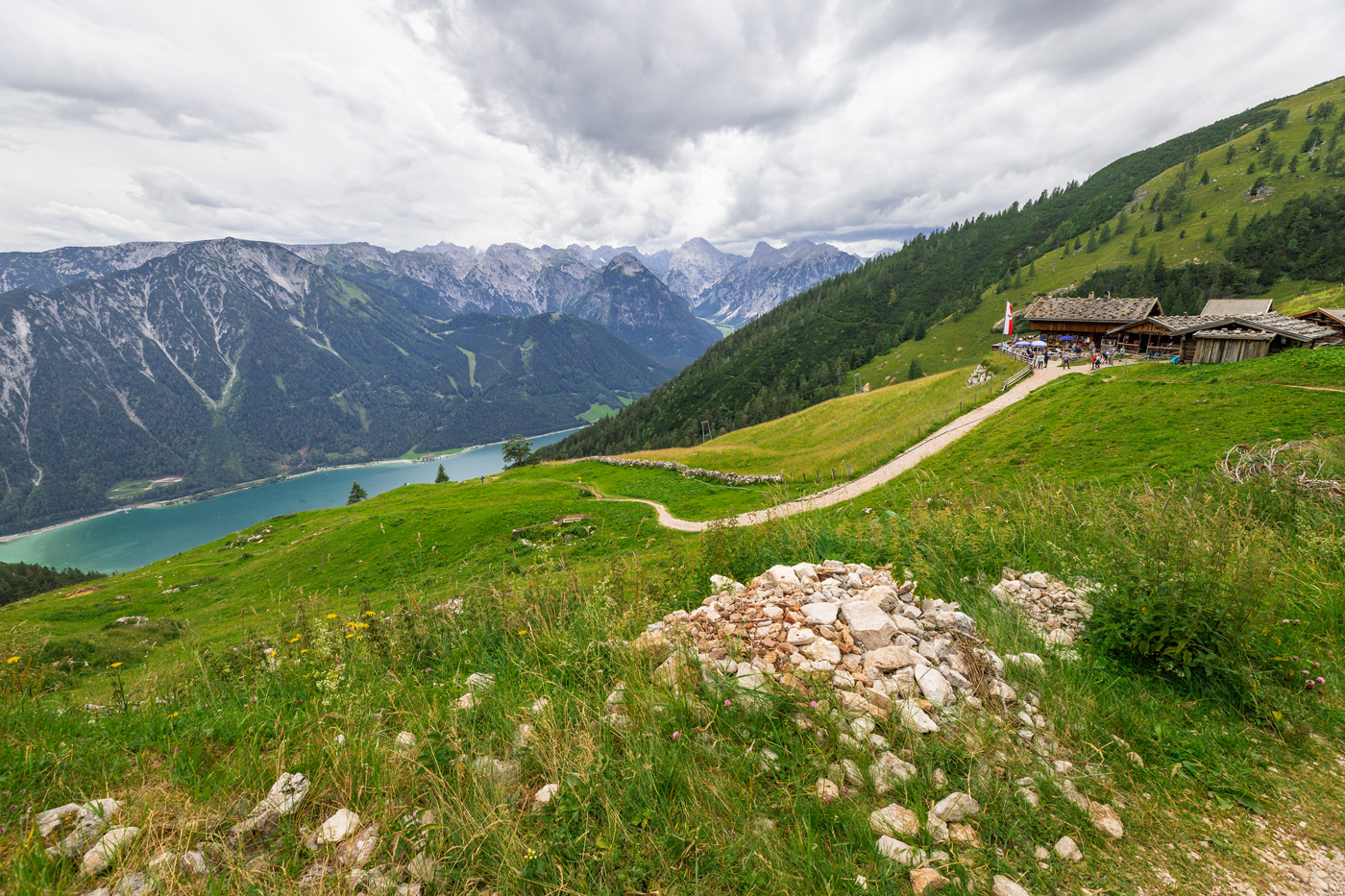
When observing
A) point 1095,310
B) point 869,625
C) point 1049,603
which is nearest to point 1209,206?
point 1095,310

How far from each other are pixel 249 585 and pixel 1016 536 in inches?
1933

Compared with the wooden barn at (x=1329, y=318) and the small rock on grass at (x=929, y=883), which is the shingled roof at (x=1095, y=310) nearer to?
the wooden barn at (x=1329, y=318)

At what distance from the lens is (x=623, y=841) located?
135 inches

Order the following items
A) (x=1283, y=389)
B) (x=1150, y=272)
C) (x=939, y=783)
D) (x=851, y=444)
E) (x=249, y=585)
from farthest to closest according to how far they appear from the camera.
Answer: (x=1150, y=272), (x=851, y=444), (x=249, y=585), (x=1283, y=389), (x=939, y=783)

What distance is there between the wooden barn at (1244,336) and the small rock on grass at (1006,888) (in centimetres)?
4413

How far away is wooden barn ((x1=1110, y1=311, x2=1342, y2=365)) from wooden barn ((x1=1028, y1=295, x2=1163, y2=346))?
13.5 m

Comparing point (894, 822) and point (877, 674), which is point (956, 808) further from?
point (877, 674)

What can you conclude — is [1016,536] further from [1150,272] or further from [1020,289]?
[1020,289]

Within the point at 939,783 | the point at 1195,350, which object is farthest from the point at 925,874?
the point at 1195,350

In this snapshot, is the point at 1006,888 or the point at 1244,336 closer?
the point at 1006,888

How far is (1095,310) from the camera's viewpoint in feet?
218

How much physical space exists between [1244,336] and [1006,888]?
5781 centimetres

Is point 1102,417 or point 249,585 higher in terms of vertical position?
point 1102,417

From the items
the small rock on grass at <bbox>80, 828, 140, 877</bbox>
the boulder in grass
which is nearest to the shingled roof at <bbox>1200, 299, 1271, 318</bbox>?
the boulder in grass
